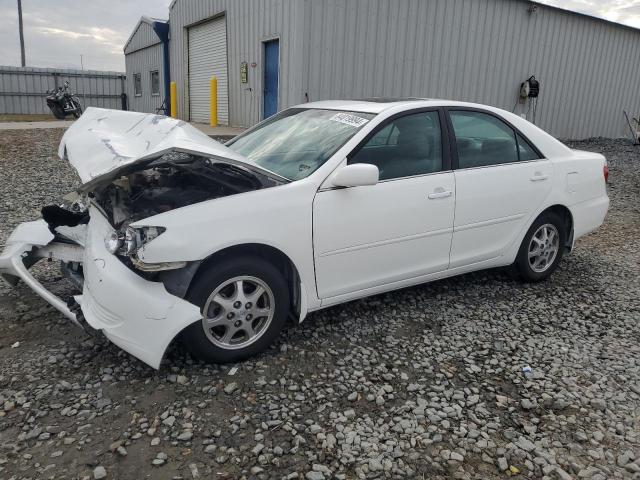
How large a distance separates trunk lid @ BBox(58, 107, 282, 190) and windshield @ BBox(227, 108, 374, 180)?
31 centimetres

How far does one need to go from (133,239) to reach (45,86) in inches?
989

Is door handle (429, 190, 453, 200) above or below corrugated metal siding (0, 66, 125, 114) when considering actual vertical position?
below

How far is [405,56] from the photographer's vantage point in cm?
1193

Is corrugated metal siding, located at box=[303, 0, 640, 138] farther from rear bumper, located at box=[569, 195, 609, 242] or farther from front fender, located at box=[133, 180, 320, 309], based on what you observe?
front fender, located at box=[133, 180, 320, 309]

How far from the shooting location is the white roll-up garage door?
1440cm

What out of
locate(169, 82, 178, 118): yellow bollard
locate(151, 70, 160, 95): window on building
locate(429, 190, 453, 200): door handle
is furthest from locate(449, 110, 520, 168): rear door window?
locate(151, 70, 160, 95): window on building

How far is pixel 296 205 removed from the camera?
3.04m

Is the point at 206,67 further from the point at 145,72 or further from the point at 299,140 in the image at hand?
the point at 299,140

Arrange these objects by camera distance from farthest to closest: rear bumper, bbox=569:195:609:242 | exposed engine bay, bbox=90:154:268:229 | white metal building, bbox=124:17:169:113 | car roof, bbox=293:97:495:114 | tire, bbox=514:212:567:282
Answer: white metal building, bbox=124:17:169:113
rear bumper, bbox=569:195:609:242
tire, bbox=514:212:567:282
car roof, bbox=293:97:495:114
exposed engine bay, bbox=90:154:268:229

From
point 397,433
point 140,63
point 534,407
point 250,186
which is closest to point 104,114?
point 250,186

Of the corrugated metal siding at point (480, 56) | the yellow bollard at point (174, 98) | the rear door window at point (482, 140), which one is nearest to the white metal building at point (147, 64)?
the yellow bollard at point (174, 98)

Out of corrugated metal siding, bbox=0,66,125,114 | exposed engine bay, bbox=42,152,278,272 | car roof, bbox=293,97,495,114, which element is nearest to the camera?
exposed engine bay, bbox=42,152,278,272

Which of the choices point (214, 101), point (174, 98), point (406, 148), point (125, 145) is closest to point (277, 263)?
point (125, 145)

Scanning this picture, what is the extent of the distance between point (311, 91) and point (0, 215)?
6711 millimetres
